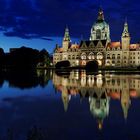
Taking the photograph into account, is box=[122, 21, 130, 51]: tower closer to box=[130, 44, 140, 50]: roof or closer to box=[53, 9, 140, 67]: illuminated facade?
box=[53, 9, 140, 67]: illuminated facade

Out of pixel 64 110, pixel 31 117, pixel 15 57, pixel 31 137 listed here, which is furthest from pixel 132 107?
pixel 15 57

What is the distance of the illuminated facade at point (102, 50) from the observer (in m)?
164

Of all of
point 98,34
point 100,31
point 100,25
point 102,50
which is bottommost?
point 102,50

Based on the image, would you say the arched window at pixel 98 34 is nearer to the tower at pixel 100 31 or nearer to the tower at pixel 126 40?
the tower at pixel 100 31

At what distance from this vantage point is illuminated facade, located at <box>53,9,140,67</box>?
537ft

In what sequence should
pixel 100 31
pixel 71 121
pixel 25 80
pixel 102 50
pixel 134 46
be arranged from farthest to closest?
pixel 100 31, pixel 102 50, pixel 134 46, pixel 25 80, pixel 71 121

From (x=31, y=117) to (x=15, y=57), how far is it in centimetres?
11048

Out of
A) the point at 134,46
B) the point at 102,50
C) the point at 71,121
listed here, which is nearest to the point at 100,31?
the point at 102,50

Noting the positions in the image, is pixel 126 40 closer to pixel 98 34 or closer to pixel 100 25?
pixel 98 34

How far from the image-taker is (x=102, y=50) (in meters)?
168

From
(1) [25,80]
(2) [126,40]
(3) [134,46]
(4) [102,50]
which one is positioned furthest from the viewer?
(2) [126,40]

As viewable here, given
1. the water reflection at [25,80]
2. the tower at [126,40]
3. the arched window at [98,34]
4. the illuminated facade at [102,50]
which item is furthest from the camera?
the arched window at [98,34]

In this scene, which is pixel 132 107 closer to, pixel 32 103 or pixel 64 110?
pixel 64 110

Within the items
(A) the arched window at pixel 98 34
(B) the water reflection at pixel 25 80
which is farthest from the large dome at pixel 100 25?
(B) the water reflection at pixel 25 80
